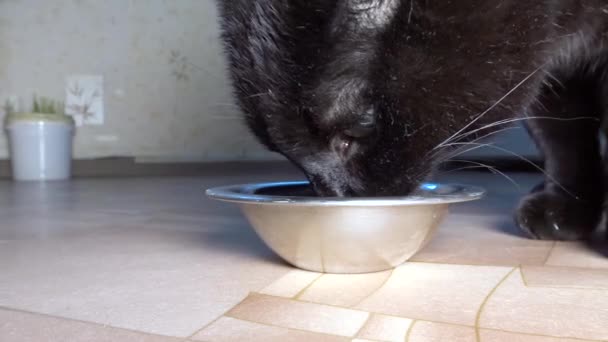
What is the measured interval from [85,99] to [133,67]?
27cm

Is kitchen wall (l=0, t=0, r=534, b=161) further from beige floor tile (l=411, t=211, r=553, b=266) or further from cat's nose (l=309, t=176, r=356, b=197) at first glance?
cat's nose (l=309, t=176, r=356, b=197)

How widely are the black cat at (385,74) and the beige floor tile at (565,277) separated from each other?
17 cm

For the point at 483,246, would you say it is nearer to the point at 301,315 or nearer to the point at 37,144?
the point at 301,315

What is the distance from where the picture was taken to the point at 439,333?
0.49 meters

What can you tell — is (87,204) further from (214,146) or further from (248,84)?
(214,146)

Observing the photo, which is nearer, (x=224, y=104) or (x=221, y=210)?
(x=224, y=104)

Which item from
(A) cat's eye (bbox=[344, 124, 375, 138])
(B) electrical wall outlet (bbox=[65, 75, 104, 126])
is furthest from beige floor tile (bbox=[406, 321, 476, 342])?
(B) electrical wall outlet (bbox=[65, 75, 104, 126])

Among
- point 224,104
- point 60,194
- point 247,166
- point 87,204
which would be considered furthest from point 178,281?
→ point 247,166

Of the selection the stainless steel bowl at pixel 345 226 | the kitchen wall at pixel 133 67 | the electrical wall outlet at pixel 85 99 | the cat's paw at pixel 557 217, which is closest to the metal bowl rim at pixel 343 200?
the stainless steel bowl at pixel 345 226

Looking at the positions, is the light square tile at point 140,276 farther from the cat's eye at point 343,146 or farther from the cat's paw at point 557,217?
the cat's paw at point 557,217

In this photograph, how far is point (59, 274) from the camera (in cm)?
72

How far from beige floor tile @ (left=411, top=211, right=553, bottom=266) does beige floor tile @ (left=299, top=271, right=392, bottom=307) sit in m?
0.12

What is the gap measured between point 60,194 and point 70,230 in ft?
2.66

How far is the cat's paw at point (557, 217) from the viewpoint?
89 cm
